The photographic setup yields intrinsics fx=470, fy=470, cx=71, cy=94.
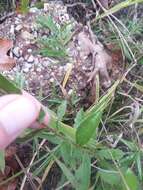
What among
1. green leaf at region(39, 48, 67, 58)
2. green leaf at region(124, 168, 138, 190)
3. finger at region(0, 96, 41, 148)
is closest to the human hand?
finger at region(0, 96, 41, 148)

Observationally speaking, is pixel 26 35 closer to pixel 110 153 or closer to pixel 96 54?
pixel 96 54

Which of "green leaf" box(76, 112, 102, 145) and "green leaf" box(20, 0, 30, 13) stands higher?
"green leaf" box(20, 0, 30, 13)

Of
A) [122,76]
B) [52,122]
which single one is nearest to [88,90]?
[122,76]

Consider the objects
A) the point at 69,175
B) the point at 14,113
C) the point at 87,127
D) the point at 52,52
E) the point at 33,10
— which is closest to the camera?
the point at 14,113

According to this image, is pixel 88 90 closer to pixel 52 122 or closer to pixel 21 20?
pixel 21 20

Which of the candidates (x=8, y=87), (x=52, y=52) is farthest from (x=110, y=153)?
(x=52, y=52)

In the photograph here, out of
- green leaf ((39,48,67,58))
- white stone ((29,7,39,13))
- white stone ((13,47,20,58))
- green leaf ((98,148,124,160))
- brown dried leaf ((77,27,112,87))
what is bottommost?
green leaf ((98,148,124,160))

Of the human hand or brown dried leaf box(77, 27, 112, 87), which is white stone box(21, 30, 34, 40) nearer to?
brown dried leaf box(77, 27, 112, 87)
